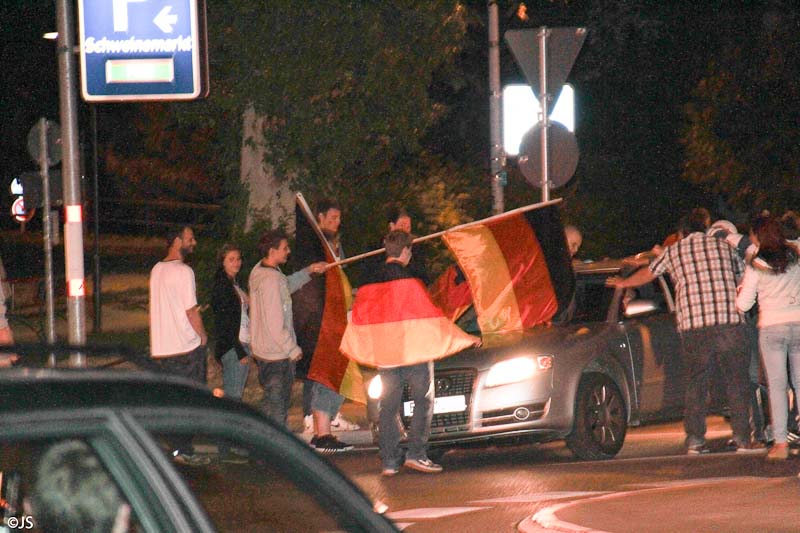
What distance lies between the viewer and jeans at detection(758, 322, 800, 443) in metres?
10.4

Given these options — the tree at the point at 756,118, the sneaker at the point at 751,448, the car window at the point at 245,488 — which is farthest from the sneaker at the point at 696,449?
the tree at the point at 756,118

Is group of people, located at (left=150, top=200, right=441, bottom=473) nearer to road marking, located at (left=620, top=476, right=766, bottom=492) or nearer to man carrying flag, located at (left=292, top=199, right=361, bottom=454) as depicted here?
man carrying flag, located at (left=292, top=199, right=361, bottom=454)

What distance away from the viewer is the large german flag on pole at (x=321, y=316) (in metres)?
12.2

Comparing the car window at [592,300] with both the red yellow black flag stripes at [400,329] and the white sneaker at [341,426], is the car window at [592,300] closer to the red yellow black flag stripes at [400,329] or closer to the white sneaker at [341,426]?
the red yellow black flag stripes at [400,329]

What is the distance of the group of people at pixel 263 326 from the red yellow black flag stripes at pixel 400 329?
0.17 m

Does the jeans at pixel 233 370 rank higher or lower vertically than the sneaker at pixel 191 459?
lower

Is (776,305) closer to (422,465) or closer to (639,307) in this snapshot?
(639,307)

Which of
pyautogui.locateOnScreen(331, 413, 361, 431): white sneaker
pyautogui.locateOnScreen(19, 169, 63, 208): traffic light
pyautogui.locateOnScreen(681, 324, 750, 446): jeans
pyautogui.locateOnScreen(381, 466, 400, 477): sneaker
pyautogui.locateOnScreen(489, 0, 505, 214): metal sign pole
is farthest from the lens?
pyautogui.locateOnScreen(19, 169, 63, 208): traffic light

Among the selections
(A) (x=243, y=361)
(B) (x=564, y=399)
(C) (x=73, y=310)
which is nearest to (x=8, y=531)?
(B) (x=564, y=399)

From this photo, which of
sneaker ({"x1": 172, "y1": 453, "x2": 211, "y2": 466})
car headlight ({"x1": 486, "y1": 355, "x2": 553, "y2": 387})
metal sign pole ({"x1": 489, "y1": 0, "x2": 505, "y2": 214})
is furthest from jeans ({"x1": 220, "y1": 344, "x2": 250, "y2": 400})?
sneaker ({"x1": 172, "y1": 453, "x2": 211, "y2": 466})

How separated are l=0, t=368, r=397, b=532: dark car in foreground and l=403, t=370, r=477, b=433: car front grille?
7.55m

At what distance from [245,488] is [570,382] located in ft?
25.1

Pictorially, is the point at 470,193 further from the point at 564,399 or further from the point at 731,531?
the point at 731,531

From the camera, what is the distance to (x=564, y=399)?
10.9 metres
